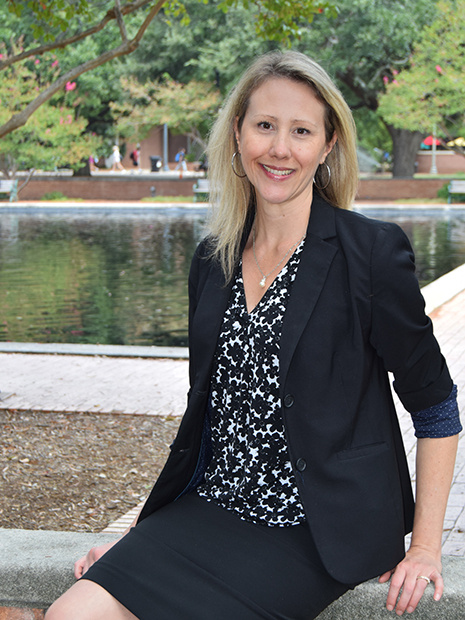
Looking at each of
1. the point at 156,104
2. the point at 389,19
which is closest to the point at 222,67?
the point at 156,104

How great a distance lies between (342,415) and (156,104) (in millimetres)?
33482

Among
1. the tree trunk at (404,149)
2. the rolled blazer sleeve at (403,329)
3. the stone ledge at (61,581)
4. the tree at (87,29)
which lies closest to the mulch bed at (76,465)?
the stone ledge at (61,581)

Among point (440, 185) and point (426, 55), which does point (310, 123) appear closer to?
point (426, 55)

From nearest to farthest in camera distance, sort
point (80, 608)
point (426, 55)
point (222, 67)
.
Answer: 1. point (80, 608)
2. point (426, 55)
3. point (222, 67)

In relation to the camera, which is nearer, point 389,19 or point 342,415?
point 342,415

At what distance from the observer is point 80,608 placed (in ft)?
7.11

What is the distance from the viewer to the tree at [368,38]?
31.3 metres

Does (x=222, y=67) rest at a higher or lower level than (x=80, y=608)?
higher

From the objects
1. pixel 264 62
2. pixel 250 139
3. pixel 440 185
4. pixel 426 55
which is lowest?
pixel 440 185

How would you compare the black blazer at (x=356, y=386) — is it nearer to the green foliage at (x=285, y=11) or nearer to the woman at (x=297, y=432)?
the woman at (x=297, y=432)

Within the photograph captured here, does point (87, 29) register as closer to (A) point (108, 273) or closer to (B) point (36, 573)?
(B) point (36, 573)

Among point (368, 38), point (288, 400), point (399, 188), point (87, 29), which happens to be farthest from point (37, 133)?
point (288, 400)

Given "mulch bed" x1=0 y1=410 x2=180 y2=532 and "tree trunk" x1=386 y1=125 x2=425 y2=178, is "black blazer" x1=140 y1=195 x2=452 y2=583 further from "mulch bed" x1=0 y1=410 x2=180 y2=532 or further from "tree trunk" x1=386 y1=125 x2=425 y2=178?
"tree trunk" x1=386 y1=125 x2=425 y2=178

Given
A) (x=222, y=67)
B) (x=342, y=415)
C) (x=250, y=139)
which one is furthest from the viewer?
(x=222, y=67)
